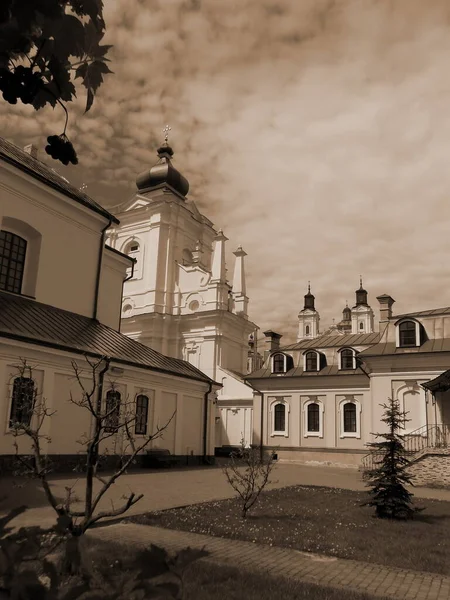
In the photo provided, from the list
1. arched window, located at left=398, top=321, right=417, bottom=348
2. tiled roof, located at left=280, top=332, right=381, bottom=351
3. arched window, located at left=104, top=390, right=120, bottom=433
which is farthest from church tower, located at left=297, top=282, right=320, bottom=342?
arched window, located at left=104, top=390, right=120, bottom=433

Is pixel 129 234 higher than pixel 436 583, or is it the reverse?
pixel 129 234

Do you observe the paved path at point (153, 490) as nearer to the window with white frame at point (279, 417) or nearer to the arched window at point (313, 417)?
the arched window at point (313, 417)

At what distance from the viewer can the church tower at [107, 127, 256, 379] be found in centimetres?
4059

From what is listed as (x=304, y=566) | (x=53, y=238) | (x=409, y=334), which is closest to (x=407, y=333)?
(x=409, y=334)

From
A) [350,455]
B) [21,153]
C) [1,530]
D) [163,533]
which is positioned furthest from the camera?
[350,455]

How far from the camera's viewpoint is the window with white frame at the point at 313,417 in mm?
31797

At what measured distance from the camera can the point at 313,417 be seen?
32250mm

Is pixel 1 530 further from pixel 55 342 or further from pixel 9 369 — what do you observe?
pixel 55 342

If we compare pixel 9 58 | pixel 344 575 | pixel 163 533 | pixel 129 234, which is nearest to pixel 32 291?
pixel 163 533

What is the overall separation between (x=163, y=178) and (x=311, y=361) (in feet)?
73.0

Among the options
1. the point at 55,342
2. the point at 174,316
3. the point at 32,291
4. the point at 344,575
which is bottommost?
the point at 344,575

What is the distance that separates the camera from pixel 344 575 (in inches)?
258

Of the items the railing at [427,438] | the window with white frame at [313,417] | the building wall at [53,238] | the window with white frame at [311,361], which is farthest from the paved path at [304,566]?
the window with white frame at [311,361]

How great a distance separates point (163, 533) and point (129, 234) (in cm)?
3911
